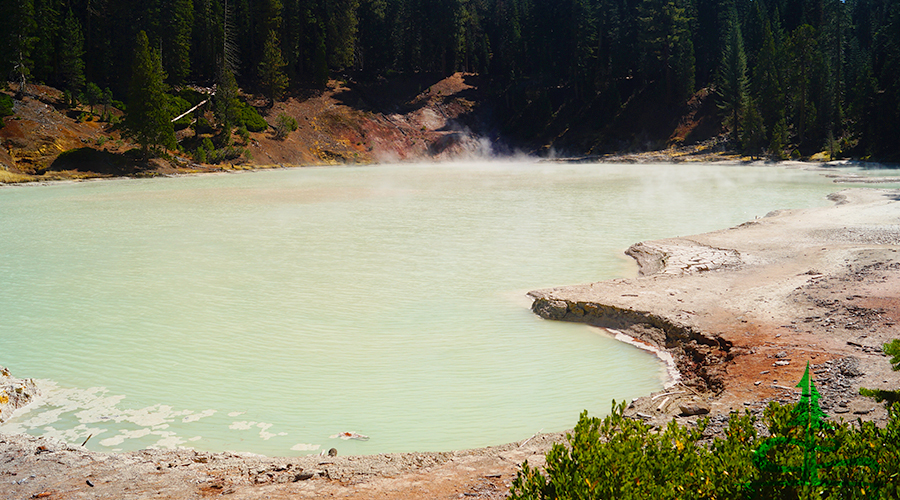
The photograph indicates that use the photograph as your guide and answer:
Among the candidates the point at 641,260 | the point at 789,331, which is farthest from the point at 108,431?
the point at 641,260

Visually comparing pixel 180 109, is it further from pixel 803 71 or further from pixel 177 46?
pixel 803 71

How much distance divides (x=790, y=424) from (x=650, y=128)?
6972 cm

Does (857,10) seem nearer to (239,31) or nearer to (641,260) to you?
(239,31)

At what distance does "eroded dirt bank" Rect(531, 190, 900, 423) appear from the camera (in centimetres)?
679

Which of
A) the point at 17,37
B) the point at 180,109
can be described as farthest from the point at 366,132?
the point at 17,37

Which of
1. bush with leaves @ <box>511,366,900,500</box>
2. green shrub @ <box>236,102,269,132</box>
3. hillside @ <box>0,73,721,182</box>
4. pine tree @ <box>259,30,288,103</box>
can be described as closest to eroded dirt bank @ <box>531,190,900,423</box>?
bush with leaves @ <box>511,366,900,500</box>

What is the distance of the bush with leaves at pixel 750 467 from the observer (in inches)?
126

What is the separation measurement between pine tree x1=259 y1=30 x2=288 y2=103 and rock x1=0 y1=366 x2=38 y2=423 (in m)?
61.0

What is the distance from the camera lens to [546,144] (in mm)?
75312

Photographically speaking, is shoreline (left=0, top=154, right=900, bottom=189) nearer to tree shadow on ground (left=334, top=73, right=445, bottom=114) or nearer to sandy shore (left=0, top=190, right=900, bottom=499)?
tree shadow on ground (left=334, top=73, right=445, bottom=114)

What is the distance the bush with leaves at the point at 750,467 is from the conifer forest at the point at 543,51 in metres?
53.3

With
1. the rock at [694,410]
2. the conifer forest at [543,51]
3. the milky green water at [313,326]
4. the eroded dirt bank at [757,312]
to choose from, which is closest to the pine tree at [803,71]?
the conifer forest at [543,51]

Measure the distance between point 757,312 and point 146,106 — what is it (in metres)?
46.8

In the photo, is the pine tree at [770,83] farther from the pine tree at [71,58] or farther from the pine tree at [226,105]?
the pine tree at [71,58]
